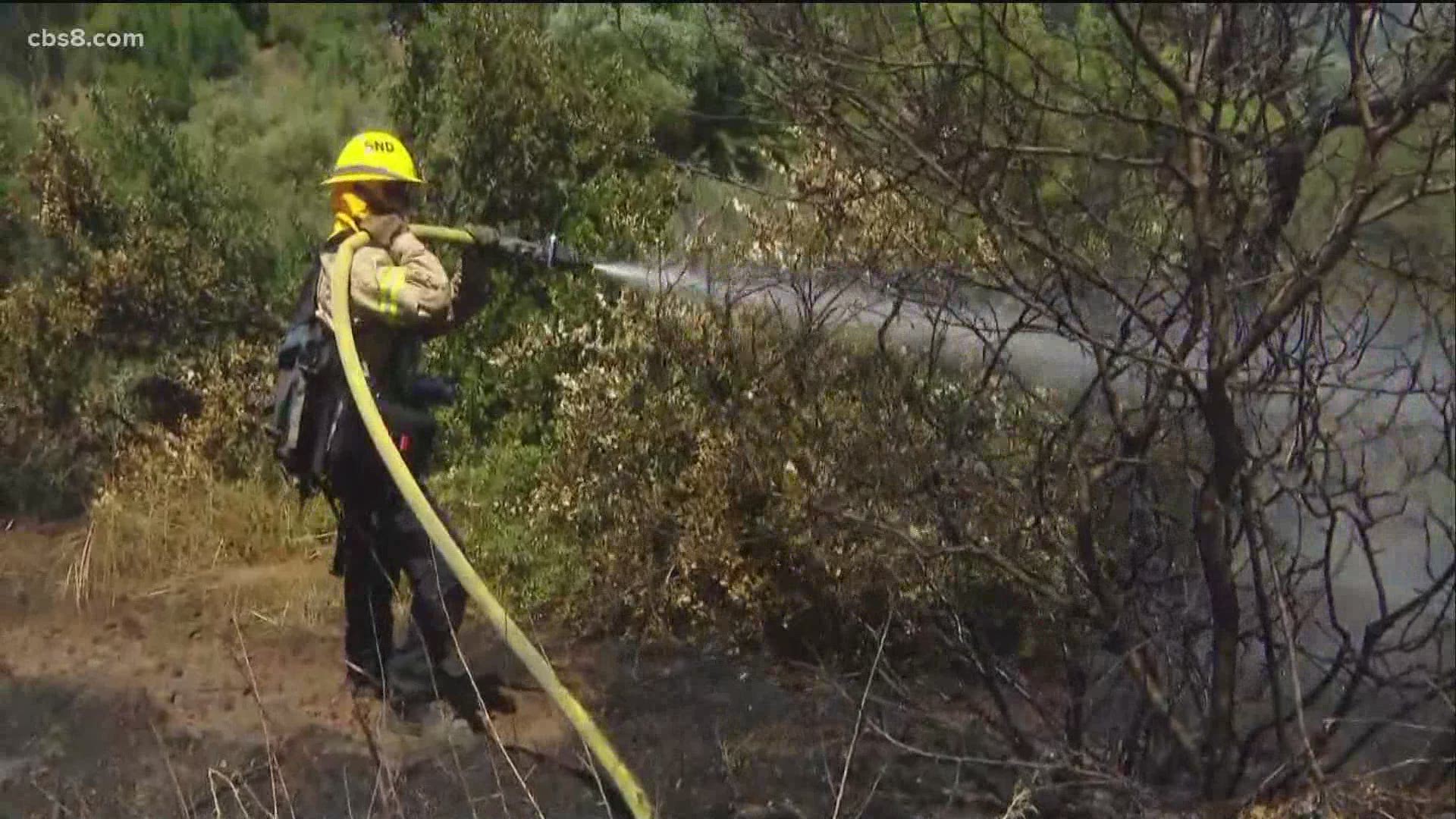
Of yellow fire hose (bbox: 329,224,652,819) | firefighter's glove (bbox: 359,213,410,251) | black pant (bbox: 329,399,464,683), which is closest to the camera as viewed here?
yellow fire hose (bbox: 329,224,652,819)

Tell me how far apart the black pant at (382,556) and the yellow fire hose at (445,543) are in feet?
0.79

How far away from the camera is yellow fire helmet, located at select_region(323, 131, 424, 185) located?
5297 mm

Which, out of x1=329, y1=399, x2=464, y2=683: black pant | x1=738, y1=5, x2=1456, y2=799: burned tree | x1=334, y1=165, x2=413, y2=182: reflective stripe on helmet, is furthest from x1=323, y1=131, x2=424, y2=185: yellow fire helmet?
x1=738, y1=5, x2=1456, y2=799: burned tree

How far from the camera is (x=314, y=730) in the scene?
551cm

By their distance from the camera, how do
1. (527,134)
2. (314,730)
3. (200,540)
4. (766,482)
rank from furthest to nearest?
1. (527,134)
2. (200,540)
3. (766,482)
4. (314,730)

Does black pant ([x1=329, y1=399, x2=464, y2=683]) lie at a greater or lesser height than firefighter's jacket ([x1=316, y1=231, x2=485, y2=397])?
lesser

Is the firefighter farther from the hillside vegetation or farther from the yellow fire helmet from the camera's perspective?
the hillside vegetation

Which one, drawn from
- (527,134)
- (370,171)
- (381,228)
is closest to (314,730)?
(381,228)

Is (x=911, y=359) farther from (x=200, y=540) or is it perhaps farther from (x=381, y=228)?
(x=200, y=540)

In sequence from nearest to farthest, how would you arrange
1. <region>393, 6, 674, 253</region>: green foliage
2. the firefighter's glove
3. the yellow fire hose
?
1. the yellow fire hose
2. the firefighter's glove
3. <region>393, 6, 674, 253</region>: green foliage

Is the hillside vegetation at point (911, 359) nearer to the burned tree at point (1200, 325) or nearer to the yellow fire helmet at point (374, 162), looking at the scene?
the burned tree at point (1200, 325)

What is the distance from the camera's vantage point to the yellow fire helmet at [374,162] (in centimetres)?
530

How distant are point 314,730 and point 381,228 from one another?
5.20ft

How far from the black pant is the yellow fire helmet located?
0.74 m
